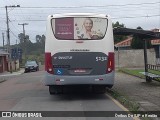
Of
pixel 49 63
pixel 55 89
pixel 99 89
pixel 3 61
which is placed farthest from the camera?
pixel 3 61

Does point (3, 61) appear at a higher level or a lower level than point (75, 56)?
lower

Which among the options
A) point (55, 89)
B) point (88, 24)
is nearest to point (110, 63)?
point (88, 24)

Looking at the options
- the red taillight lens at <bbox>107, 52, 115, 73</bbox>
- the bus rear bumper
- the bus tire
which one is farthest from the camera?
the bus tire

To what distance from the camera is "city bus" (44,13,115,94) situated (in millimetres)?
16203

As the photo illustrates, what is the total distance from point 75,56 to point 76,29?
1.09 m

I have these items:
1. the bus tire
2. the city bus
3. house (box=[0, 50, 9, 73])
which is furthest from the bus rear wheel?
house (box=[0, 50, 9, 73])

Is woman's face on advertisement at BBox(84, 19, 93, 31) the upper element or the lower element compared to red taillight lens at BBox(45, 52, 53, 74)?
upper

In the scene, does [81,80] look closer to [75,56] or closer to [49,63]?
[75,56]

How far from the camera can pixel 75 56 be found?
16.2 m

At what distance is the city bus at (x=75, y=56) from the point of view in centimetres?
1620

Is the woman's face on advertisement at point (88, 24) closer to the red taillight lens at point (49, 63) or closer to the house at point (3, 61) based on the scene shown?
the red taillight lens at point (49, 63)

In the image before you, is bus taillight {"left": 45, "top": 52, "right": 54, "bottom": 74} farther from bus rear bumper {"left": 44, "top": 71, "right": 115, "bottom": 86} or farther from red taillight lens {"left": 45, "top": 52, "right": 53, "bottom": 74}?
bus rear bumper {"left": 44, "top": 71, "right": 115, "bottom": 86}

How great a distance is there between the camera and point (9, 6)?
67125mm

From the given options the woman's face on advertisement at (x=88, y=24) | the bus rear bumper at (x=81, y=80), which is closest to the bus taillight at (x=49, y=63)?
the bus rear bumper at (x=81, y=80)
